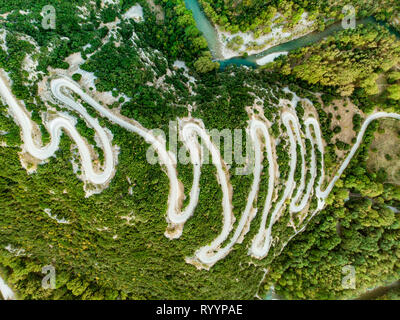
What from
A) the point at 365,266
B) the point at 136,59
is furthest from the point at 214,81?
the point at 365,266

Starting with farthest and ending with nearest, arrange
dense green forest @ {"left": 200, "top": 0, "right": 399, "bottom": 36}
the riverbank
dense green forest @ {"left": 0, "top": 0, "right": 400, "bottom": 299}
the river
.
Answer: the river → the riverbank → dense green forest @ {"left": 200, "top": 0, "right": 399, "bottom": 36} → dense green forest @ {"left": 0, "top": 0, "right": 400, "bottom": 299}

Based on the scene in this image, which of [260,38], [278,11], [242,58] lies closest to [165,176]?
[242,58]

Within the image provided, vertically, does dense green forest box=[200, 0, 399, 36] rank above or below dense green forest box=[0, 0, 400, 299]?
above

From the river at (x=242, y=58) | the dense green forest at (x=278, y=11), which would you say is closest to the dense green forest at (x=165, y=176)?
the dense green forest at (x=278, y=11)

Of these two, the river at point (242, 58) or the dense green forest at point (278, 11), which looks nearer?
the dense green forest at point (278, 11)

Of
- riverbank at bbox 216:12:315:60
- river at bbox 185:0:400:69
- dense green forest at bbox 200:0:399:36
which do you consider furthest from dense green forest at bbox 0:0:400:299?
river at bbox 185:0:400:69

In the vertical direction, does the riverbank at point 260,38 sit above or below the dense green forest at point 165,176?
above

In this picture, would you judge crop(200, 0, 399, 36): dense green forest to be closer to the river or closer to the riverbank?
the riverbank

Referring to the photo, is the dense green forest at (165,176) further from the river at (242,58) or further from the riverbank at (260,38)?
the river at (242,58)

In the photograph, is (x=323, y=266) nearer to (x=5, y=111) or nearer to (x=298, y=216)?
(x=298, y=216)

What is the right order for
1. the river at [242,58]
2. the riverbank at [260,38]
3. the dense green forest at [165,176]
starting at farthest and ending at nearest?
the river at [242,58]
the riverbank at [260,38]
the dense green forest at [165,176]
